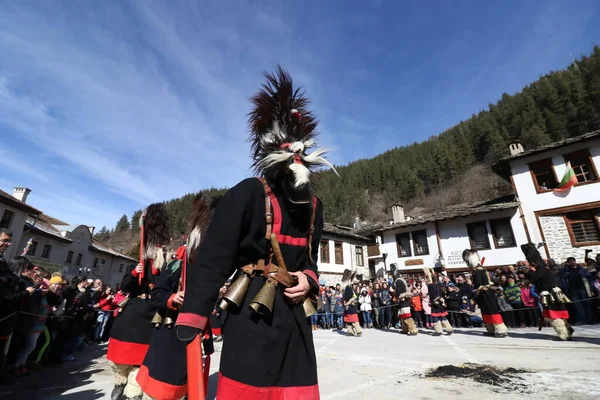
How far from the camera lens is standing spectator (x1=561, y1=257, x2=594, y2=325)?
10.1 m

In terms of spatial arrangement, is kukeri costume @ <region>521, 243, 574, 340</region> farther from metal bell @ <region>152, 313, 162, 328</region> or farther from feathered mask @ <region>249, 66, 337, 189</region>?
metal bell @ <region>152, 313, 162, 328</region>

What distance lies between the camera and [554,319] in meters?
7.11

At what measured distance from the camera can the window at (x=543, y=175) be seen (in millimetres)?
19017

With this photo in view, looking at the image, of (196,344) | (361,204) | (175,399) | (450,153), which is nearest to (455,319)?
(175,399)

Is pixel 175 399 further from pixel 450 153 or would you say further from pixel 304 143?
pixel 450 153

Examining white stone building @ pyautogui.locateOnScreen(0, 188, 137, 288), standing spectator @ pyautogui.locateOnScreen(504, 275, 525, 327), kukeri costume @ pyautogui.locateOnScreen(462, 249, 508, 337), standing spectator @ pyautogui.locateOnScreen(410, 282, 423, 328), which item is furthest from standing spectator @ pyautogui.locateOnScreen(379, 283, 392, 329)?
white stone building @ pyautogui.locateOnScreen(0, 188, 137, 288)

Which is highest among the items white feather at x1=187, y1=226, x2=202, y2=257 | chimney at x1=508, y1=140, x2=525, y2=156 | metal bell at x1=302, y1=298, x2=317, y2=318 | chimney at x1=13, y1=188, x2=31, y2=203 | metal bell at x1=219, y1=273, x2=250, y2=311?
chimney at x1=508, y1=140, x2=525, y2=156

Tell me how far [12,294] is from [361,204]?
68.7 m

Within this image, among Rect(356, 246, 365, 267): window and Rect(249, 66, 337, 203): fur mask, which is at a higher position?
Rect(356, 246, 365, 267): window

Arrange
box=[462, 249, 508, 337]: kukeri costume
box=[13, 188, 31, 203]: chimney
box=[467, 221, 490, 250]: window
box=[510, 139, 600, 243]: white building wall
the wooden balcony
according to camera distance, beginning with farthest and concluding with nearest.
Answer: the wooden balcony → box=[13, 188, 31, 203]: chimney → box=[467, 221, 490, 250]: window → box=[510, 139, 600, 243]: white building wall → box=[462, 249, 508, 337]: kukeri costume

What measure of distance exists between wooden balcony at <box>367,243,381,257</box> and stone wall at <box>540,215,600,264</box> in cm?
1423

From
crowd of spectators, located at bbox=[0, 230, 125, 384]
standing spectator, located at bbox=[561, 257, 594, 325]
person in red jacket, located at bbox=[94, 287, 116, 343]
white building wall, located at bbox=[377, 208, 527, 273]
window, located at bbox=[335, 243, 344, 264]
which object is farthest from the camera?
window, located at bbox=[335, 243, 344, 264]

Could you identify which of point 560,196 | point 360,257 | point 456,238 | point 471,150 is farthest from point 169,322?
point 471,150

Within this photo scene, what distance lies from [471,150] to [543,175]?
5299 cm
